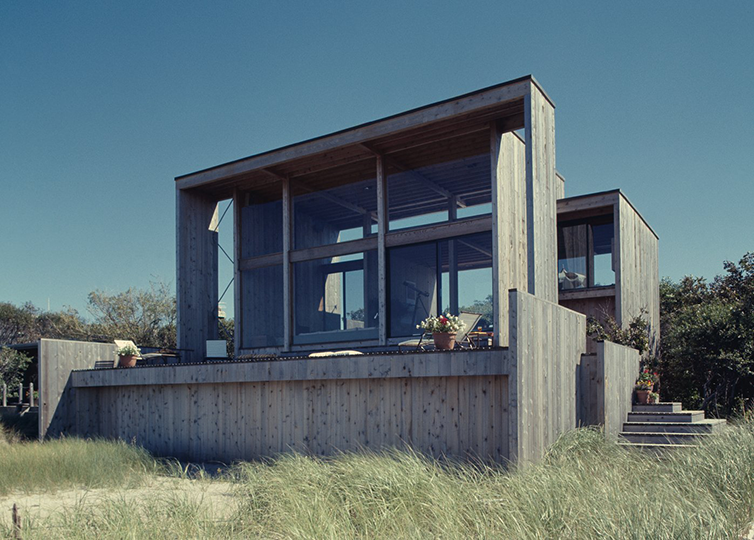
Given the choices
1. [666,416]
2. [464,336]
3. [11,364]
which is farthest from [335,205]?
[11,364]

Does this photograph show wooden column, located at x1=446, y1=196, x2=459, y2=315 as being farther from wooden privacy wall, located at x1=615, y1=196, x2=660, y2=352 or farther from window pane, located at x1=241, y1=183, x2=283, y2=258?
window pane, located at x1=241, y1=183, x2=283, y2=258

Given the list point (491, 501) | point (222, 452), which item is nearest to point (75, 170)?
point (222, 452)

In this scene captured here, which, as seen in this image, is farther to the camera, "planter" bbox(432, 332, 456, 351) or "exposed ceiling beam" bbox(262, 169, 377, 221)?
"exposed ceiling beam" bbox(262, 169, 377, 221)

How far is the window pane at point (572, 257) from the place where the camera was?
1297 cm

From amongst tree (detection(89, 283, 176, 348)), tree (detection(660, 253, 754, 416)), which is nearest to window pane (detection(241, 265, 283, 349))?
tree (detection(660, 253, 754, 416))

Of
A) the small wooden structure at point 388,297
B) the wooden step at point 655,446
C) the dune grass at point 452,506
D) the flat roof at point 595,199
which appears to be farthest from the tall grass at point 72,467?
the flat roof at point 595,199

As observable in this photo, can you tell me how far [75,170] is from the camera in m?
33.9

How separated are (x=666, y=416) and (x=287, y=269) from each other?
24.2 feet

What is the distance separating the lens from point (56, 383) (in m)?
11.4

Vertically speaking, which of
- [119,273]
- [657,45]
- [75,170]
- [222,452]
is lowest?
[222,452]

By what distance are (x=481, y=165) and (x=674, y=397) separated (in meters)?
6.21

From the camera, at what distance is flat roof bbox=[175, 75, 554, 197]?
Answer: 9.97m

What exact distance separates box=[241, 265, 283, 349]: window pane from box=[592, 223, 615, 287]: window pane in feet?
21.1

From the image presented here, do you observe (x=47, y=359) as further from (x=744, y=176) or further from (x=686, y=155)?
(x=744, y=176)
